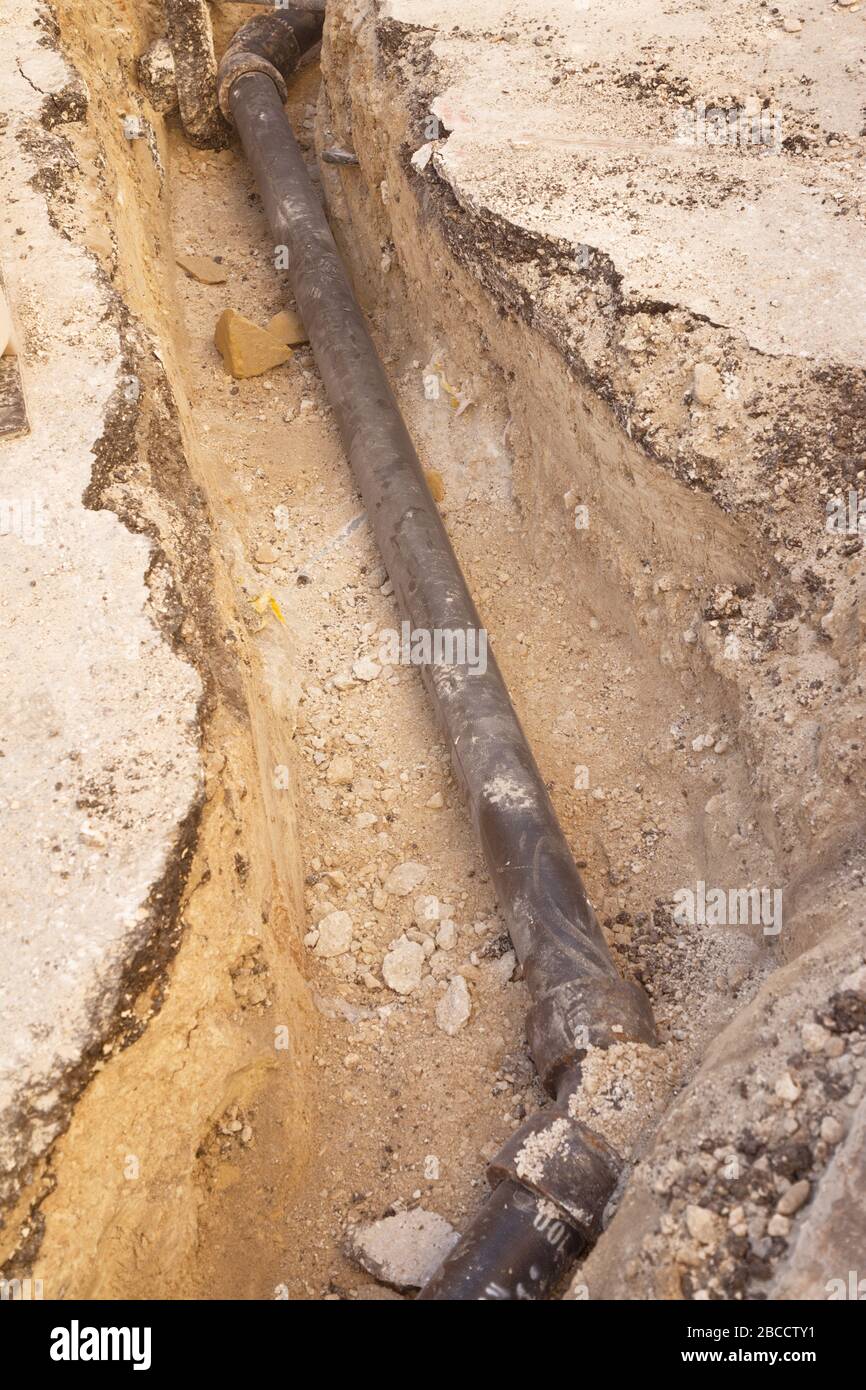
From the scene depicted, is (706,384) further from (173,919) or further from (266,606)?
(173,919)

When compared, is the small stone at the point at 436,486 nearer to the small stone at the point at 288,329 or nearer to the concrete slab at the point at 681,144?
the concrete slab at the point at 681,144

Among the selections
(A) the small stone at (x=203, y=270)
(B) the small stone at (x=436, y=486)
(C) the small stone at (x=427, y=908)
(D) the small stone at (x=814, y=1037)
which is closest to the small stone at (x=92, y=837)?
→ (C) the small stone at (x=427, y=908)

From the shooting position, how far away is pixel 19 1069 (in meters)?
2.65

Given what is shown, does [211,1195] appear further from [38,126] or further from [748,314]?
[38,126]

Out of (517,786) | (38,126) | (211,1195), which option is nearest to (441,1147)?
(211,1195)

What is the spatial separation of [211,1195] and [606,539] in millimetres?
2732

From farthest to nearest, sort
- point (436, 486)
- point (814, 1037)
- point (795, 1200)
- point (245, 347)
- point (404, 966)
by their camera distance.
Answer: point (245, 347)
point (436, 486)
point (404, 966)
point (814, 1037)
point (795, 1200)

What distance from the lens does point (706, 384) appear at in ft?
12.9

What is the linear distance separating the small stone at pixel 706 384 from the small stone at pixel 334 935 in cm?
221

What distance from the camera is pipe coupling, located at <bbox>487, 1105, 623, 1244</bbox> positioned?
2.94 m

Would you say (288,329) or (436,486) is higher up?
(288,329)

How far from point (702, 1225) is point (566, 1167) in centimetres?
63

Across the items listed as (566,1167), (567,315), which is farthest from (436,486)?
(566,1167)

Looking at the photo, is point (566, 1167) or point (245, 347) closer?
point (566, 1167)
